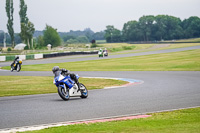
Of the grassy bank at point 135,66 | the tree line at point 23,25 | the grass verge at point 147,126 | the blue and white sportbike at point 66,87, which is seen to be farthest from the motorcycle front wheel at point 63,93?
the tree line at point 23,25

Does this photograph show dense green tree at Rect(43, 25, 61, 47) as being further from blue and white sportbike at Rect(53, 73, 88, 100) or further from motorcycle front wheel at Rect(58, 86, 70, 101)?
motorcycle front wheel at Rect(58, 86, 70, 101)

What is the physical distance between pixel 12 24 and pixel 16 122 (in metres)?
102

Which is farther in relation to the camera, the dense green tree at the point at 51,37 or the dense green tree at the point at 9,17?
the dense green tree at the point at 51,37

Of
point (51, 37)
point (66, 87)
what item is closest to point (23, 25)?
point (51, 37)

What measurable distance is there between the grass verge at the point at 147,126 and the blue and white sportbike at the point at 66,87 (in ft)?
15.6

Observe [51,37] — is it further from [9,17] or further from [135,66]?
[135,66]

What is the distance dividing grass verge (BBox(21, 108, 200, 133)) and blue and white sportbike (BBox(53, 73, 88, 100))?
4.76 m

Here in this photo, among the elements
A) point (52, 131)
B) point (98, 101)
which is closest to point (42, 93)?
point (98, 101)

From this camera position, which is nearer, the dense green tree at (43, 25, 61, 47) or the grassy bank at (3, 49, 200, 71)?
the grassy bank at (3, 49, 200, 71)

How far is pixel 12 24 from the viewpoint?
354 ft

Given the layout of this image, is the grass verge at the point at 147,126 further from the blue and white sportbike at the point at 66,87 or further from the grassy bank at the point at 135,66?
the grassy bank at the point at 135,66

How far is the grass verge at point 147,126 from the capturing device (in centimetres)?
766

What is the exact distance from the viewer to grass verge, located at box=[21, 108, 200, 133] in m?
7.66

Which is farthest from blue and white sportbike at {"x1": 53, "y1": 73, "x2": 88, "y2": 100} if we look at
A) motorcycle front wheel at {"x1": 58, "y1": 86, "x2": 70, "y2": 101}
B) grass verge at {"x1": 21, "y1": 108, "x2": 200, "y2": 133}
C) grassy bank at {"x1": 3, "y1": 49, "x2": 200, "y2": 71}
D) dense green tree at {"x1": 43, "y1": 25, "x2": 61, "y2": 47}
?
dense green tree at {"x1": 43, "y1": 25, "x2": 61, "y2": 47}
